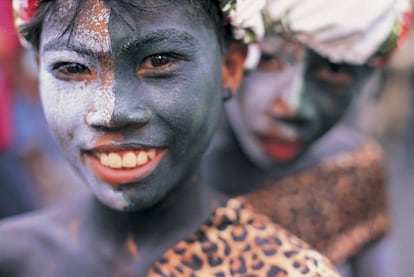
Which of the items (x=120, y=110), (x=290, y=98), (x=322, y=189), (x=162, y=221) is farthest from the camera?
(x=322, y=189)

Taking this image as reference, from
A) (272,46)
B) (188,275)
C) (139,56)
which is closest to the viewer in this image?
(139,56)

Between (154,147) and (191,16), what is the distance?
0.29 m

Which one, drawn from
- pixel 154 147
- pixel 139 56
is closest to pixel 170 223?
pixel 154 147

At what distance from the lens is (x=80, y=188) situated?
4816 millimetres

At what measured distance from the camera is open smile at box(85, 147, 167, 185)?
5.37ft

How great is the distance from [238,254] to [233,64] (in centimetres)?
→ 48

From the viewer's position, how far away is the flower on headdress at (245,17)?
1.74 meters

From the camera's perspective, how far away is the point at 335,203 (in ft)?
8.85

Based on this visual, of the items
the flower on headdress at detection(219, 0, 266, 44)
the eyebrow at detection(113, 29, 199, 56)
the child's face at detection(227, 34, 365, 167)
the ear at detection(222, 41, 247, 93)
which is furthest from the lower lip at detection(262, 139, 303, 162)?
the eyebrow at detection(113, 29, 199, 56)

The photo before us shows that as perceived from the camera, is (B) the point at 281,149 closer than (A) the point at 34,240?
No

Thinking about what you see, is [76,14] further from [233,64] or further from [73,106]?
[233,64]

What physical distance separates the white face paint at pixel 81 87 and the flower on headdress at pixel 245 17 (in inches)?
11.8

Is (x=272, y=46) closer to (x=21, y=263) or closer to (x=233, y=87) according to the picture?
(x=233, y=87)

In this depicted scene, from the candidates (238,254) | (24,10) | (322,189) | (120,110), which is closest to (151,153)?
(120,110)
